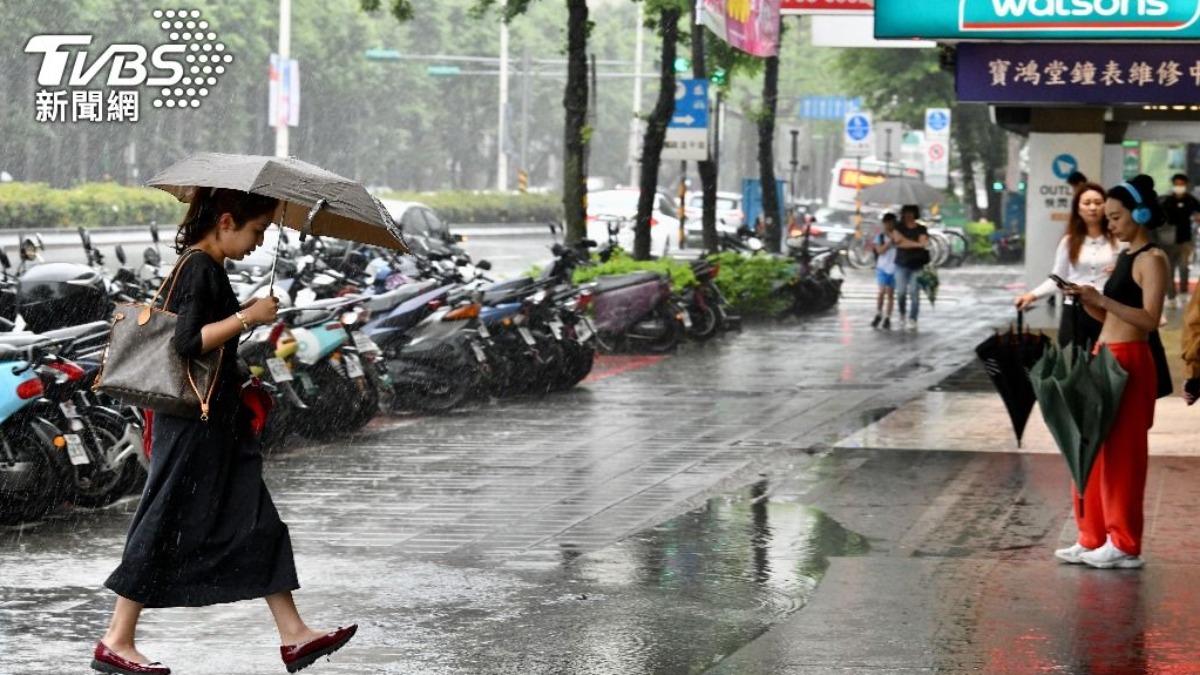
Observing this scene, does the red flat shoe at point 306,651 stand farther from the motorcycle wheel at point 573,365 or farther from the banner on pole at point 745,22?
the motorcycle wheel at point 573,365

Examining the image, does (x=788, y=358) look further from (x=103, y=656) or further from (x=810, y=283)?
(x=103, y=656)

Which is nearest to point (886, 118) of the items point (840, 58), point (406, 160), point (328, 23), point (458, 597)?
point (840, 58)

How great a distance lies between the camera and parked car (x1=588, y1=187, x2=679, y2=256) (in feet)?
148

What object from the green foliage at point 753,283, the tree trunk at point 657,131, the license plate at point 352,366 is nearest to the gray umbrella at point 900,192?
the green foliage at point 753,283

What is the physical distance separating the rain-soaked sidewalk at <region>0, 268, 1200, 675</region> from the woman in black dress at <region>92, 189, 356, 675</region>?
1.48 feet

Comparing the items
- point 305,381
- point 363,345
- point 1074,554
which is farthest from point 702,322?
point 1074,554

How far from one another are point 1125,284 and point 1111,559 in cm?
121

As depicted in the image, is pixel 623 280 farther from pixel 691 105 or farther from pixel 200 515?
pixel 200 515

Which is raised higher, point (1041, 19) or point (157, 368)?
point (1041, 19)

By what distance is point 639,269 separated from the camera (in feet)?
76.4

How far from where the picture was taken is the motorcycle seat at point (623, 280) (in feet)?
71.4

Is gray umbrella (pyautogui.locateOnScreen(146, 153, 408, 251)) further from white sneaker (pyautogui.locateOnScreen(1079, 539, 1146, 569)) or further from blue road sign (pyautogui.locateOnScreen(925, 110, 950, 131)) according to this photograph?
blue road sign (pyautogui.locateOnScreen(925, 110, 950, 131))

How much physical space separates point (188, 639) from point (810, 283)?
22.6 meters

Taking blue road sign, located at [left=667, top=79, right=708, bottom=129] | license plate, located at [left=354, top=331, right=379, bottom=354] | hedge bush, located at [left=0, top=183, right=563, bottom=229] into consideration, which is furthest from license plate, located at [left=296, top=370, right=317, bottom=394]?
blue road sign, located at [left=667, top=79, right=708, bottom=129]
